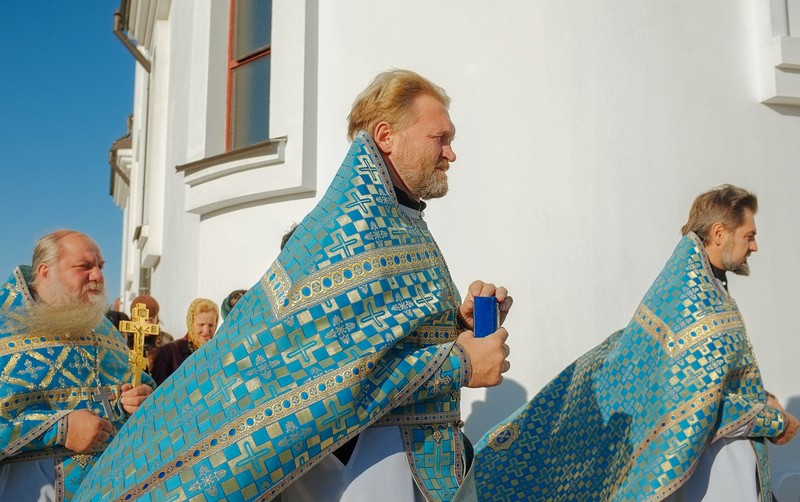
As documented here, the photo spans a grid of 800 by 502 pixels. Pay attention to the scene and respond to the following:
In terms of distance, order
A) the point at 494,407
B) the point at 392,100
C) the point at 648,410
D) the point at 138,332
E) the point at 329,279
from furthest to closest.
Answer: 1. the point at 494,407
2. the point at 648,410
3. the point at 138,332
4. the point at 392,100
5. the point at 329,279

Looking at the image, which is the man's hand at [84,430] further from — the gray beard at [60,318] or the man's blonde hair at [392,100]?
the man's blonde hair at [392,100]

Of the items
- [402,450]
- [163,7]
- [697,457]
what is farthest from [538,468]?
[163,7]

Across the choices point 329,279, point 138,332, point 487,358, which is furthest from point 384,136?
point 138,332

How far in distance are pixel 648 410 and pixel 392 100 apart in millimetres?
2162

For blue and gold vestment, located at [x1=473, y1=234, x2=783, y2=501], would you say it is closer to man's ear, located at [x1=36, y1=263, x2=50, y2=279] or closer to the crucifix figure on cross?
the crucifix figure on cross

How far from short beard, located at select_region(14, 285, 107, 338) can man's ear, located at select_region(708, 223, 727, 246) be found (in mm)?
3142

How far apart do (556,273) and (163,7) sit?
7349 millimetres

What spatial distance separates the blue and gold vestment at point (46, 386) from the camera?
3.89 m

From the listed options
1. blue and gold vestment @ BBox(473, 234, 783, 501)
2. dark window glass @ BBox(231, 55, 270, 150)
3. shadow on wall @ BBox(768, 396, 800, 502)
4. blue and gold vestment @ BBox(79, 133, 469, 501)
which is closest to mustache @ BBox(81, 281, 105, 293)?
blue and gold vestment @ BBox(79, 133, 469, 501)

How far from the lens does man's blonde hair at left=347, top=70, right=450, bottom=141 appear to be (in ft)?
10.9

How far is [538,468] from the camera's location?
4840 mm

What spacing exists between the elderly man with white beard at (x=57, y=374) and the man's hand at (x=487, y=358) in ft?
5.65

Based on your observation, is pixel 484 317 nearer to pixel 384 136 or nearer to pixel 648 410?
pixel 384 136

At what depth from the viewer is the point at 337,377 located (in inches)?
112
